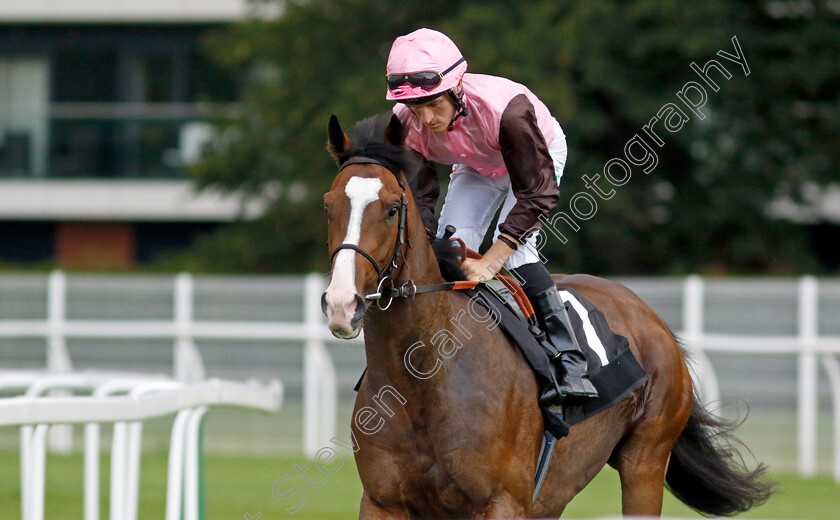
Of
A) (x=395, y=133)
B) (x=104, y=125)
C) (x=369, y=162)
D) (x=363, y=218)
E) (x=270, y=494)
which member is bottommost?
(x=270, y=494)

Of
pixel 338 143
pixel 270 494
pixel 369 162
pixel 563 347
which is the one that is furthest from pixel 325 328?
pixel 369 162

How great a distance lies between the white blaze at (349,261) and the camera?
10.3ft

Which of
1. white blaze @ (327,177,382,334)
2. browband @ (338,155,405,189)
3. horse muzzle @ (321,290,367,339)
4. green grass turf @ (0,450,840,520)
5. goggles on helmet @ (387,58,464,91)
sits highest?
A: goggles on helmet @ (387,58,464,91)

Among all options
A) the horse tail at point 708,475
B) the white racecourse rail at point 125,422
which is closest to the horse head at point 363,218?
the white racecourse rail at point 125,422

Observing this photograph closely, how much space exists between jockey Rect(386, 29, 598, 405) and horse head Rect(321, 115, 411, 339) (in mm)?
198

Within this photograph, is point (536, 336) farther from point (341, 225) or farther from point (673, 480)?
point (673, 480)

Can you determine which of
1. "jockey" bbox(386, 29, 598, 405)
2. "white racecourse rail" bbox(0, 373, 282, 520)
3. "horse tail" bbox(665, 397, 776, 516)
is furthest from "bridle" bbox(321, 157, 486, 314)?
"horse tail" bbox(665, 397, 776, 516)

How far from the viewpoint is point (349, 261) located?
322cm

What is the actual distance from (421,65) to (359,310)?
92 cm

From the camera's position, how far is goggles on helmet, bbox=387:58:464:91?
3686 millimetres

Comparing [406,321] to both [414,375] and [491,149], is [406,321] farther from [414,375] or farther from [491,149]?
[491,149]

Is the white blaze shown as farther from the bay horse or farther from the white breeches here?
the white breeches

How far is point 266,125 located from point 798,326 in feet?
24.5

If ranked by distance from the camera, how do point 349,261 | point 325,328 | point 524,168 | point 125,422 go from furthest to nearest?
point 325,328 < point 125,422 < point 524,168 < point 349,261
